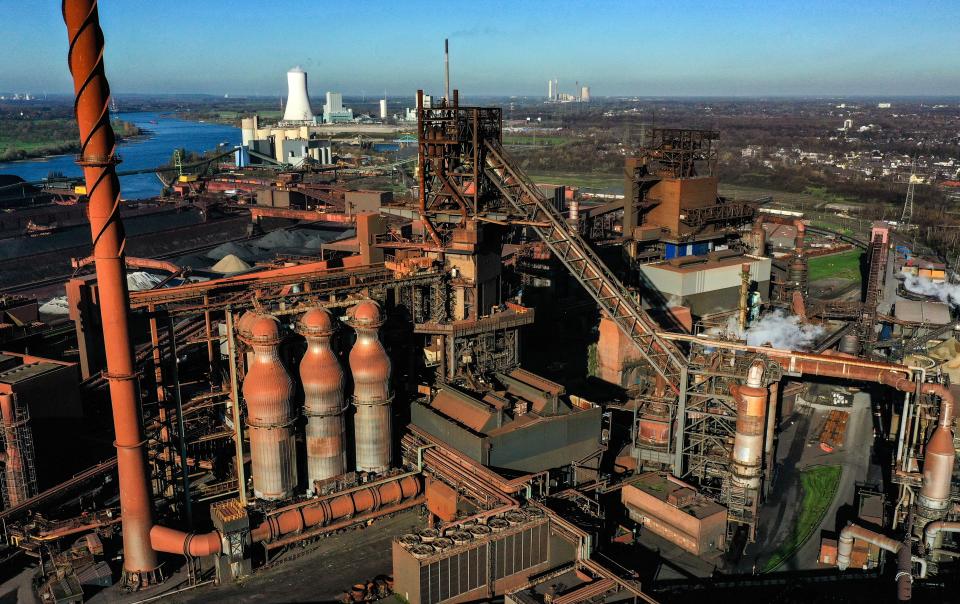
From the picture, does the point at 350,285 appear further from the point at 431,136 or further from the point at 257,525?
the point at 257,525

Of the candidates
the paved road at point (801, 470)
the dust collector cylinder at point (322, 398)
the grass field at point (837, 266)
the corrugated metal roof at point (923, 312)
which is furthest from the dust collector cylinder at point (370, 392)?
the grass field at point (837, 266)

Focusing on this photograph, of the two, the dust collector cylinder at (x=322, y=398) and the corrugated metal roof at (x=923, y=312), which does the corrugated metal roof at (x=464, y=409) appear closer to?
the dust collector cylinder at (x=322, y=398)

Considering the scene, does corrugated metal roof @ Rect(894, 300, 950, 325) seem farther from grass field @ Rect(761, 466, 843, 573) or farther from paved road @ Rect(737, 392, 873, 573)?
grass field @ Rect(761, 466, 843, 573)

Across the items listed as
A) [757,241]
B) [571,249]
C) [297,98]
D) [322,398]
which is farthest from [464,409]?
[297,98]

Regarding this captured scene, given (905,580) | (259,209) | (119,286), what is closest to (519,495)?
(905,580)

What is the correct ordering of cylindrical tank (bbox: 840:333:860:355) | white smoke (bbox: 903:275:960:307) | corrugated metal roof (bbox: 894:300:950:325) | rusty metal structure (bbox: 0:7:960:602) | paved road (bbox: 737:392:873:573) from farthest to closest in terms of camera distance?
1. white smoke (bbox: 903:275:960:307)
2. corrugated metal roof (bbox: 894:300:950:325)
3. cylindrical tank (bbox: 840:333:860:355)
4. paved road (bbox: 737:392:873:573)
5. rusty metal structure (bbox: 0:7:960:602)

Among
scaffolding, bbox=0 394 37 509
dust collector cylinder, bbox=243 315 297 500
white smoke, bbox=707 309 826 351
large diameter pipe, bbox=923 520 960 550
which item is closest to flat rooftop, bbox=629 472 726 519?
large diameter pipe, bbox=923 520 960 550
